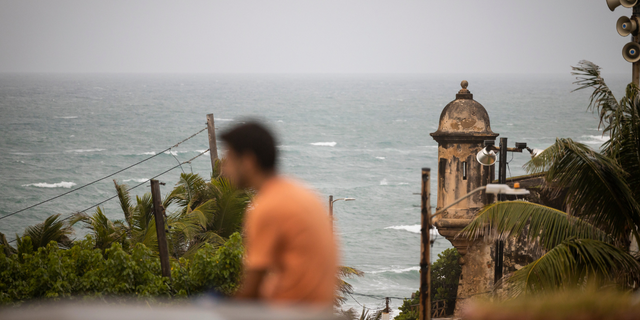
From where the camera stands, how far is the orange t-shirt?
217 cm

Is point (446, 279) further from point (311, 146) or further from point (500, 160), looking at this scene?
point (311, 146)

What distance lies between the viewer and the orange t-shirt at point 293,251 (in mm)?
2166

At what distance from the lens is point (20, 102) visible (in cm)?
15912

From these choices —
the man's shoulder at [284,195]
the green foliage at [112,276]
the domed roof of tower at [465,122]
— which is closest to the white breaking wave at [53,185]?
the green foliage at [112,276]

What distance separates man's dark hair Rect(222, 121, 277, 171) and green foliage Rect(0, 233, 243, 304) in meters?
7.44

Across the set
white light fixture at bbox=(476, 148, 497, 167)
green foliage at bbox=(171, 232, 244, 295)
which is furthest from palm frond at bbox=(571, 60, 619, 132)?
green foliage at bbox=(171, 232, 244, 295)

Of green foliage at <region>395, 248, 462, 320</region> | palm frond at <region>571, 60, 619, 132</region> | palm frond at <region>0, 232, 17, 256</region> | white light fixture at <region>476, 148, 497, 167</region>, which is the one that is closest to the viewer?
palm frond at <region>571, 60, 619, 132</region>

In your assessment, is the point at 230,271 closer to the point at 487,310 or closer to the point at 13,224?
the point at 487,310

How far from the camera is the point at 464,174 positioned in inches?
518

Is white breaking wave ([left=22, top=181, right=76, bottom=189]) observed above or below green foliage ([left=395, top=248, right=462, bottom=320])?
below

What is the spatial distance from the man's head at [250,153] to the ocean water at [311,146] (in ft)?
23.1

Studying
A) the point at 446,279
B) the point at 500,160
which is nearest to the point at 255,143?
the point at 500,160

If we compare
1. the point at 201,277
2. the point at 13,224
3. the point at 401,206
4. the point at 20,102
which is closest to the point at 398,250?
the point at 401,206

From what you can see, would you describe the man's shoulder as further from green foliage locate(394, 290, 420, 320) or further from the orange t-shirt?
green foliage locate(394, 290, 420, 320)
